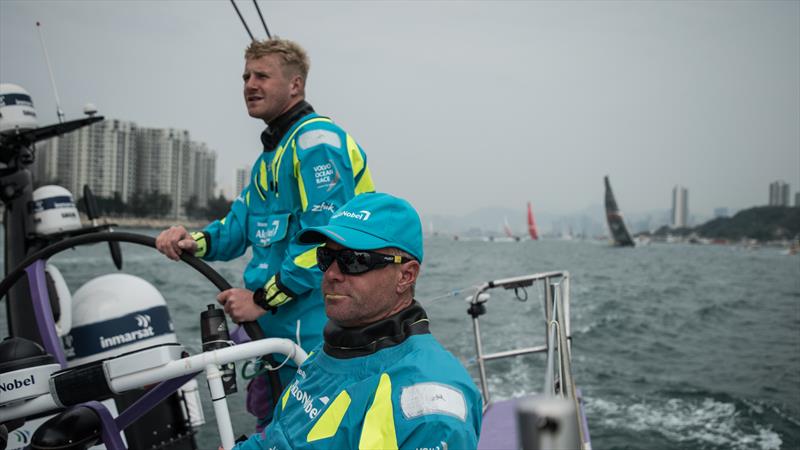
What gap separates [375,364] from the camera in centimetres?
135

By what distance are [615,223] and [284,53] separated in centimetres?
7892

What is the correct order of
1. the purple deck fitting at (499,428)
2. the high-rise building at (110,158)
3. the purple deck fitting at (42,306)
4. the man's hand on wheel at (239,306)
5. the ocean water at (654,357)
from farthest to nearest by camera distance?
the high-rise building at (110,158)
the ocean water at (654,357)
the purple deck fitting at (499,428)
the purple deck fitting at (42,306)
the man's hand on wheel at (239,306)

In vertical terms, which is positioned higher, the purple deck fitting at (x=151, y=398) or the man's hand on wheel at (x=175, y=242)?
the man's hand on wheel at (x=175, y=242)

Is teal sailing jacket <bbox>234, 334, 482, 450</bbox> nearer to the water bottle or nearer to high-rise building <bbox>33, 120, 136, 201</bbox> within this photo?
the water bottle

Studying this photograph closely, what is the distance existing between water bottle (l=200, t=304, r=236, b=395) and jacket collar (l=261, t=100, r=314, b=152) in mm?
730

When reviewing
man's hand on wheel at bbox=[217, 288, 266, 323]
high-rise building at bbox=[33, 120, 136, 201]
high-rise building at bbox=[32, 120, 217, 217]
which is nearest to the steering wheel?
man's hand on wheel at bbox=[217, 288, 266, 323]

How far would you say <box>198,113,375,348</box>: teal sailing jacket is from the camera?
2084 millimetres

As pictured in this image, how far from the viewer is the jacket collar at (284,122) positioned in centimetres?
231

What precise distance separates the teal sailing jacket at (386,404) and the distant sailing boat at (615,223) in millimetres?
73371

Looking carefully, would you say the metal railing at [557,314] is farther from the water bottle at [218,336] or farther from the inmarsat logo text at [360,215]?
the water bottle at [218,336]

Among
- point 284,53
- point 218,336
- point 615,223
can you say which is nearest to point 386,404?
point 218,336

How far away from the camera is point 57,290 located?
3051 mm

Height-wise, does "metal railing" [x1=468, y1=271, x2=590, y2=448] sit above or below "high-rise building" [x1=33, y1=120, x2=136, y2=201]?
below

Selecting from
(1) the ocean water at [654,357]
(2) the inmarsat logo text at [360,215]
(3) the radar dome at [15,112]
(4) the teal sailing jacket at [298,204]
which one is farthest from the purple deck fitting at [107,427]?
(1) the ocean water at [654,357]
